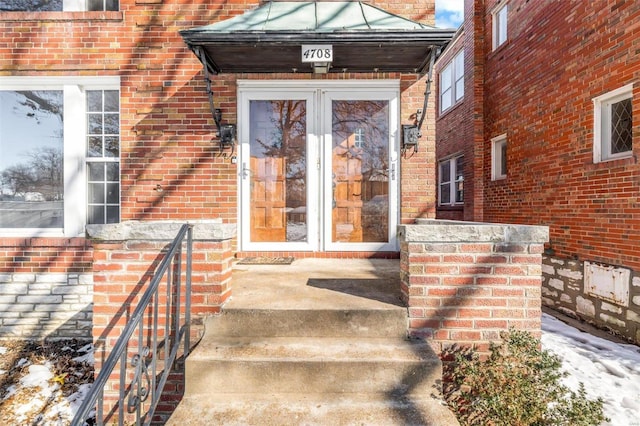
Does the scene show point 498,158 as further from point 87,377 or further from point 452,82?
point 87,377

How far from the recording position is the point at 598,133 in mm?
4289

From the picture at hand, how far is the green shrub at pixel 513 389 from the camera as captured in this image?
74.4 inches

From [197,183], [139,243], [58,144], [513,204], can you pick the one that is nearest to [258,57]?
[197,183]

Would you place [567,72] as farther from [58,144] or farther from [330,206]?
[58,144]

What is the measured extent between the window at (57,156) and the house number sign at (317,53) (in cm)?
267

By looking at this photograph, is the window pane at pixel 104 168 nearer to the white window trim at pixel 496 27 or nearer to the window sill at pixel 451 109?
the white window trim at pixel 496 27

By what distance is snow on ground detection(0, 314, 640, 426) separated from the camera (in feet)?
8.80

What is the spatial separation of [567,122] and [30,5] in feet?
24.9

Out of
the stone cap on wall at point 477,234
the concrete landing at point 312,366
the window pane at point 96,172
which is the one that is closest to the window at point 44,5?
the window pane at point 96,172

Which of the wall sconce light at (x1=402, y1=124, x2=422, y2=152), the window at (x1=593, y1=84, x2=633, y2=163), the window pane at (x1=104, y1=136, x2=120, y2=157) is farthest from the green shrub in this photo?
the window pane at (x1=104, y1=136, x2=120, y2=157)

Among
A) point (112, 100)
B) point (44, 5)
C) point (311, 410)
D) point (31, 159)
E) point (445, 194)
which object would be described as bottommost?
point (311, 410)

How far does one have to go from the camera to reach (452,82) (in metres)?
8.87

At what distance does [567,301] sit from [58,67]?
768 cm

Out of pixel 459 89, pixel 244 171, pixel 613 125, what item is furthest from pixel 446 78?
pixel 244 171
